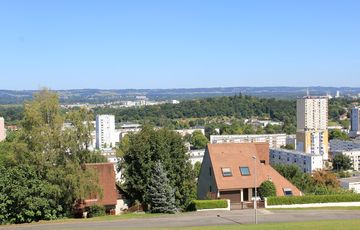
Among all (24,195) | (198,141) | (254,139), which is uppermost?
(24,195)

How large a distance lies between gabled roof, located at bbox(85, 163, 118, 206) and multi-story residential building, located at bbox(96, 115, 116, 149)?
155 m

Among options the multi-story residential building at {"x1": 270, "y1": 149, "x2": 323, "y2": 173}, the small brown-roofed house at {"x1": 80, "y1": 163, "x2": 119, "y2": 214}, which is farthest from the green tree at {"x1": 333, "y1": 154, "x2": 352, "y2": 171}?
the small brown-roofed house at {"x1": 80, "y1": 163, "x2": 119, "y2": 214}

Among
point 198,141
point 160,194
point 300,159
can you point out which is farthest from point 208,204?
point 198,141

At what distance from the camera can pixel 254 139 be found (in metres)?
156

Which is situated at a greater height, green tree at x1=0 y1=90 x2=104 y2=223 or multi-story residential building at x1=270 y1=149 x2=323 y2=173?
green tree at x1=0 y1=90 x2=104 y2=223

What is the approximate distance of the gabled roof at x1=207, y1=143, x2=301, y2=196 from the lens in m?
36.8

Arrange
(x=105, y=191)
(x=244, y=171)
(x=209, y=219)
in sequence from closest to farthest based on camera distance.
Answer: (x=209, y=219) → (x=105, y=191) → (x=244, y=171)

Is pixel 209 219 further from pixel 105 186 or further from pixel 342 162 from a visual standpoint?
pixel 342 162

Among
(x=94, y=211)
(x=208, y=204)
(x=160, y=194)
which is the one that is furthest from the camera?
(x=208, y=204)

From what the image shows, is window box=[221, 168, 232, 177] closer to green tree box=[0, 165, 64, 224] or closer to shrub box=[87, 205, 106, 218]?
shrub box=[87, 205, 106, 218]

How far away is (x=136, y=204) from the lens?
113 feet

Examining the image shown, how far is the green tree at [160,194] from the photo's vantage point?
107 ft

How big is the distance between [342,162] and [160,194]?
100 metres

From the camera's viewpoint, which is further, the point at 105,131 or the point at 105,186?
the point at 105,131
